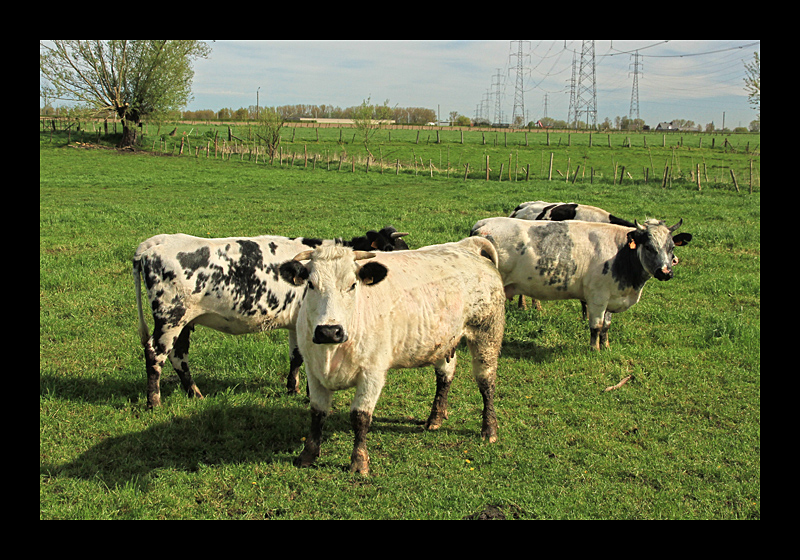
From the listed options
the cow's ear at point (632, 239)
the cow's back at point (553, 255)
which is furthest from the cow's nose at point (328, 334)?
the cow's ear at point (632, 239)

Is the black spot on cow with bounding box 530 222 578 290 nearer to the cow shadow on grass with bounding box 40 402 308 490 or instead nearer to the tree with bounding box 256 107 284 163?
the cow shadow on grass with bounding box 40 402 308 490

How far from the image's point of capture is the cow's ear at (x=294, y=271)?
195 inches

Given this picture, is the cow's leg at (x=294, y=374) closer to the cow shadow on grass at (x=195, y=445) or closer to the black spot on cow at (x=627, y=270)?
the cow shadow on grass at (x=195, y=445)

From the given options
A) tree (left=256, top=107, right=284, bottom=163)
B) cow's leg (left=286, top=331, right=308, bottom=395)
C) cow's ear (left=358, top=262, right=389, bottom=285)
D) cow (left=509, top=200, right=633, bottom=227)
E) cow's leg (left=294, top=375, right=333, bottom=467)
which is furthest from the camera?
tree (left=256, top=107, right=284, bottom=163)

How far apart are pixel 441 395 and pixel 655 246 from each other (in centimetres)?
434

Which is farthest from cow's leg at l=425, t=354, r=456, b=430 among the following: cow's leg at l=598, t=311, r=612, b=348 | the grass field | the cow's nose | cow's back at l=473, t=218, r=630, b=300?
cow's leg at l=598, t=311, r=612, b=348

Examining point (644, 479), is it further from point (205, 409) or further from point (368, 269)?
point (205, 409)

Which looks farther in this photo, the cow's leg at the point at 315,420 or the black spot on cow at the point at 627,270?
the black spot on cow at the point at 627,270

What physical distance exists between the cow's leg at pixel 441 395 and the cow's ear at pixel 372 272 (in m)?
1.58

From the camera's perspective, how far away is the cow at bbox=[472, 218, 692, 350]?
8.80 meters

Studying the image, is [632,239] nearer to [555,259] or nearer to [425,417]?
[555,259]

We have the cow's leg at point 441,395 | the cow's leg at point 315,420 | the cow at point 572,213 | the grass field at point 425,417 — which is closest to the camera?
the grass field at point 425,417

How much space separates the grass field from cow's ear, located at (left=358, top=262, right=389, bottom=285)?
181 cm

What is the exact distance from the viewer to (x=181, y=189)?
25.9 m
